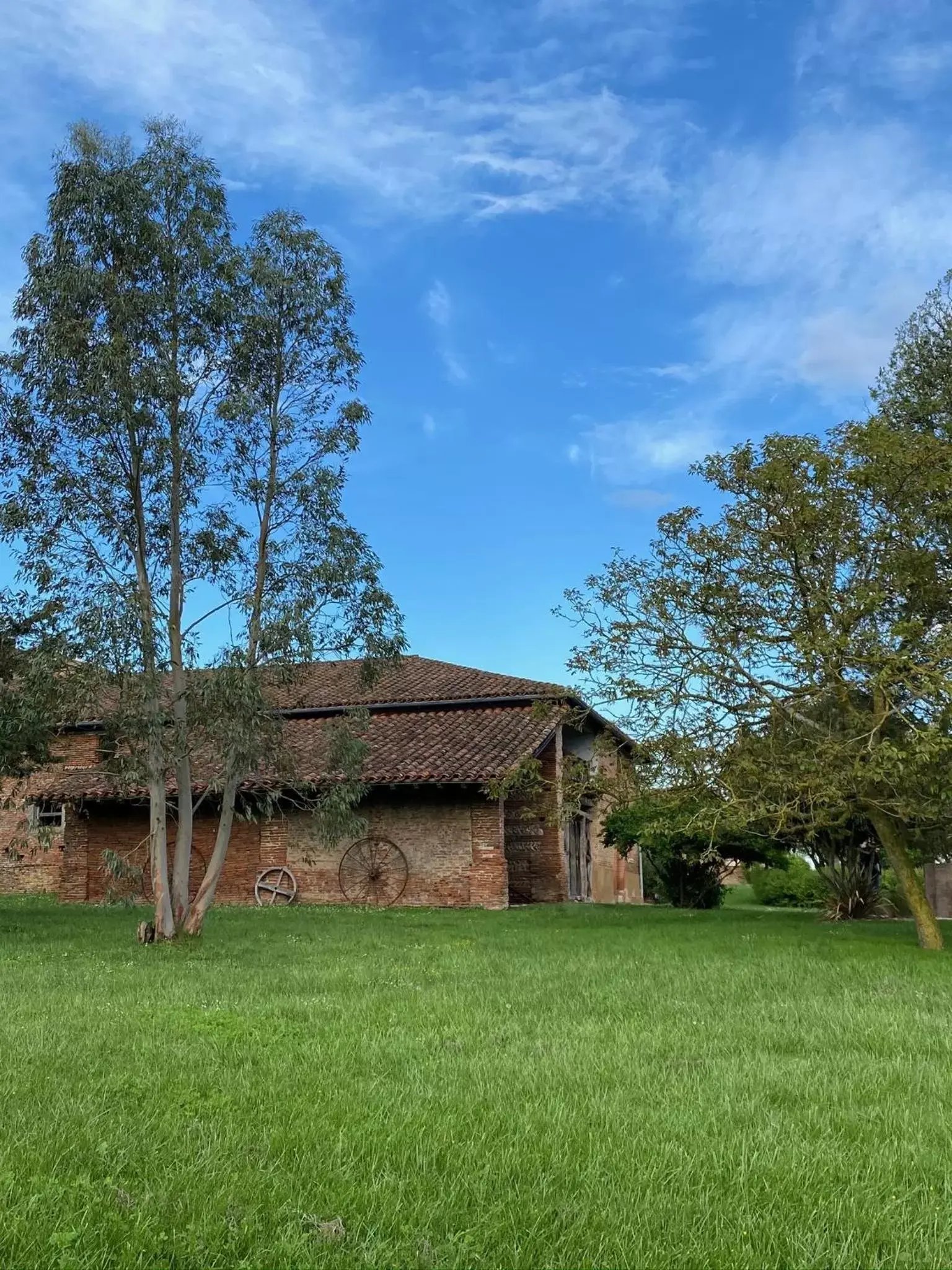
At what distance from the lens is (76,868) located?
26172 millimetres

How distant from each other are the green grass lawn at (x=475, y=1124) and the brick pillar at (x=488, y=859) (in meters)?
13.4

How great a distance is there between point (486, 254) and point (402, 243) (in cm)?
91

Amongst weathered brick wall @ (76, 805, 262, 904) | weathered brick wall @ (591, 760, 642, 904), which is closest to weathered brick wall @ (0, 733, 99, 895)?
weathered brick wall @ (76, 805, 262, 904)

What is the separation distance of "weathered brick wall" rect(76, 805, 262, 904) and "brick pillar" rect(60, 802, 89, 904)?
3cm

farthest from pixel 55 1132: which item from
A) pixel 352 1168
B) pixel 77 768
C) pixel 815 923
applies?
pixel 77 768

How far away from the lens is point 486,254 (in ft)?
38.3

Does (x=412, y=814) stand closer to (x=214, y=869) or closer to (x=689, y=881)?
(x=689, y=881)

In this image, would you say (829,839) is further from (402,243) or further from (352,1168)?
(352,1168)

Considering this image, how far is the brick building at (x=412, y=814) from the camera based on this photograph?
2327cm

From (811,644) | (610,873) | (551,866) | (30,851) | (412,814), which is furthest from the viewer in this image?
(610,873)

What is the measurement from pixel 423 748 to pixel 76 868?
30.1 ft

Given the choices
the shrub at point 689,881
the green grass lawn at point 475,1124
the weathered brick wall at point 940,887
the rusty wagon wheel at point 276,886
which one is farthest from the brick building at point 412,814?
the green grass lawn at point 475,1124

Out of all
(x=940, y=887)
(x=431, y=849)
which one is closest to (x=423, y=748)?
(x=431, y=849)

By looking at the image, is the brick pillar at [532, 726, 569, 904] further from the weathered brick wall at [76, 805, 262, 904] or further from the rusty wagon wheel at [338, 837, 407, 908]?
the weathered brick wall at [76, 805, 262, 904]
